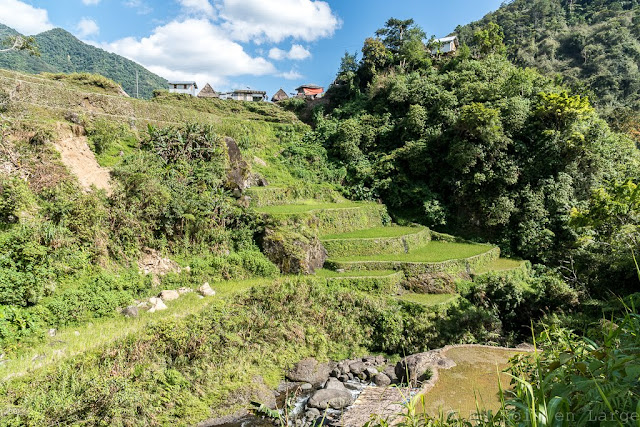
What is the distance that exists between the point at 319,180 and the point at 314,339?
1154 centimetres

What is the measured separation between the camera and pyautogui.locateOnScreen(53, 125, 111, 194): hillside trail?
39.6ft

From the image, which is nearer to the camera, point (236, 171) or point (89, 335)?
point (89, 335)

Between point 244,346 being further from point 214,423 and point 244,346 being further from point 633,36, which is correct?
point 633,36

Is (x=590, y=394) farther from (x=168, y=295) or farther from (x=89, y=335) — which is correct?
(x=168, y=295)

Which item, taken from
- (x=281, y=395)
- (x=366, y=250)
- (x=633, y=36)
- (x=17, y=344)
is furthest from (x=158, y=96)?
(x=633, y=36)

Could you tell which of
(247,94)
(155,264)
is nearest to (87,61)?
(247,94)

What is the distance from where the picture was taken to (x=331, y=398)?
29.6ft

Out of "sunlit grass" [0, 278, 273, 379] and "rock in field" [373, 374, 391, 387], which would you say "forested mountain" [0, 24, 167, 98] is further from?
"rock in field" [373, 374, 391, 387]

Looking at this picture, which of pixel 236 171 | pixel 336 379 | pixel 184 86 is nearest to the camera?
pixel 336 379

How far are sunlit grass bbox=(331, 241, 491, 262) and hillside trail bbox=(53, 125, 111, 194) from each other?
30.9 feet

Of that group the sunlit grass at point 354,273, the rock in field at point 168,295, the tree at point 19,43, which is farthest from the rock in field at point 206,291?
the tree at point 19,43

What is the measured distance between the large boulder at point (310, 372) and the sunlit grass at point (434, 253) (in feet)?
15.6

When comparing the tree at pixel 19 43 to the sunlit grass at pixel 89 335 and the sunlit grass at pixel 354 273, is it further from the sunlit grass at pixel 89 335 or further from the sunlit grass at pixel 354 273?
the sunlit grass at pixel 354 273

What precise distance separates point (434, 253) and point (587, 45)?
37.3 meters
